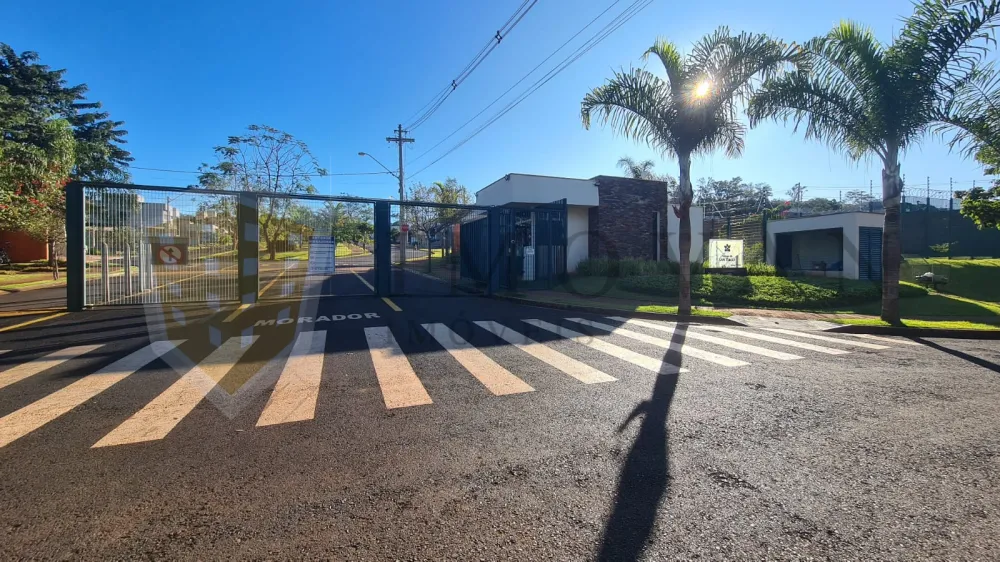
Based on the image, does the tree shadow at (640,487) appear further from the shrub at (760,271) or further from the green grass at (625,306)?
the shrub at (760,271)

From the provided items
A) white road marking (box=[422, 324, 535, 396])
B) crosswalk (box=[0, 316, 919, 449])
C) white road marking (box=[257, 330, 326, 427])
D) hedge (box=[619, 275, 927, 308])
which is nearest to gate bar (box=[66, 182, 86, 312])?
crosswalk (box=[0, 316, 919, 449])

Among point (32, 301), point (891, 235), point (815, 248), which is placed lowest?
point (32, 301)

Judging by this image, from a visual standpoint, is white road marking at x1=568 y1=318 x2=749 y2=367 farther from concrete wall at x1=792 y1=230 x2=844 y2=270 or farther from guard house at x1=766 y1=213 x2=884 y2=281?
concrete wall at x1=792 y1=230 x2=844 y2=270

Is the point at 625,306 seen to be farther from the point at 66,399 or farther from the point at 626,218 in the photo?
the point at 66,399

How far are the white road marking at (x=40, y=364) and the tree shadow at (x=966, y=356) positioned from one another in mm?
12341

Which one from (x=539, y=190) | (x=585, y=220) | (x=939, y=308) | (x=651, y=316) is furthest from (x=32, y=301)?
(x=939, y=308)

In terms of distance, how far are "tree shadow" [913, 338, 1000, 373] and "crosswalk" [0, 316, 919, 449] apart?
15.5 inches

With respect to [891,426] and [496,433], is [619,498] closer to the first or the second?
[496,433]

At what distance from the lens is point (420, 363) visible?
575 cm

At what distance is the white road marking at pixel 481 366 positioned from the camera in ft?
15.8

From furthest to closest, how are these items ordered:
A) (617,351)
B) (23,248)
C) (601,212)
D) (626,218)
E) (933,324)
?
(23,248) < (626,218) < (601,212) < (933,324) < (617,351)

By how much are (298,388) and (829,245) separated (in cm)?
2728

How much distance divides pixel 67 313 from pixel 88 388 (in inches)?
284

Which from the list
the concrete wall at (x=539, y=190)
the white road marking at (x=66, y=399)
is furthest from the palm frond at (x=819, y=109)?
the white road marking at (x=66, y=399)
